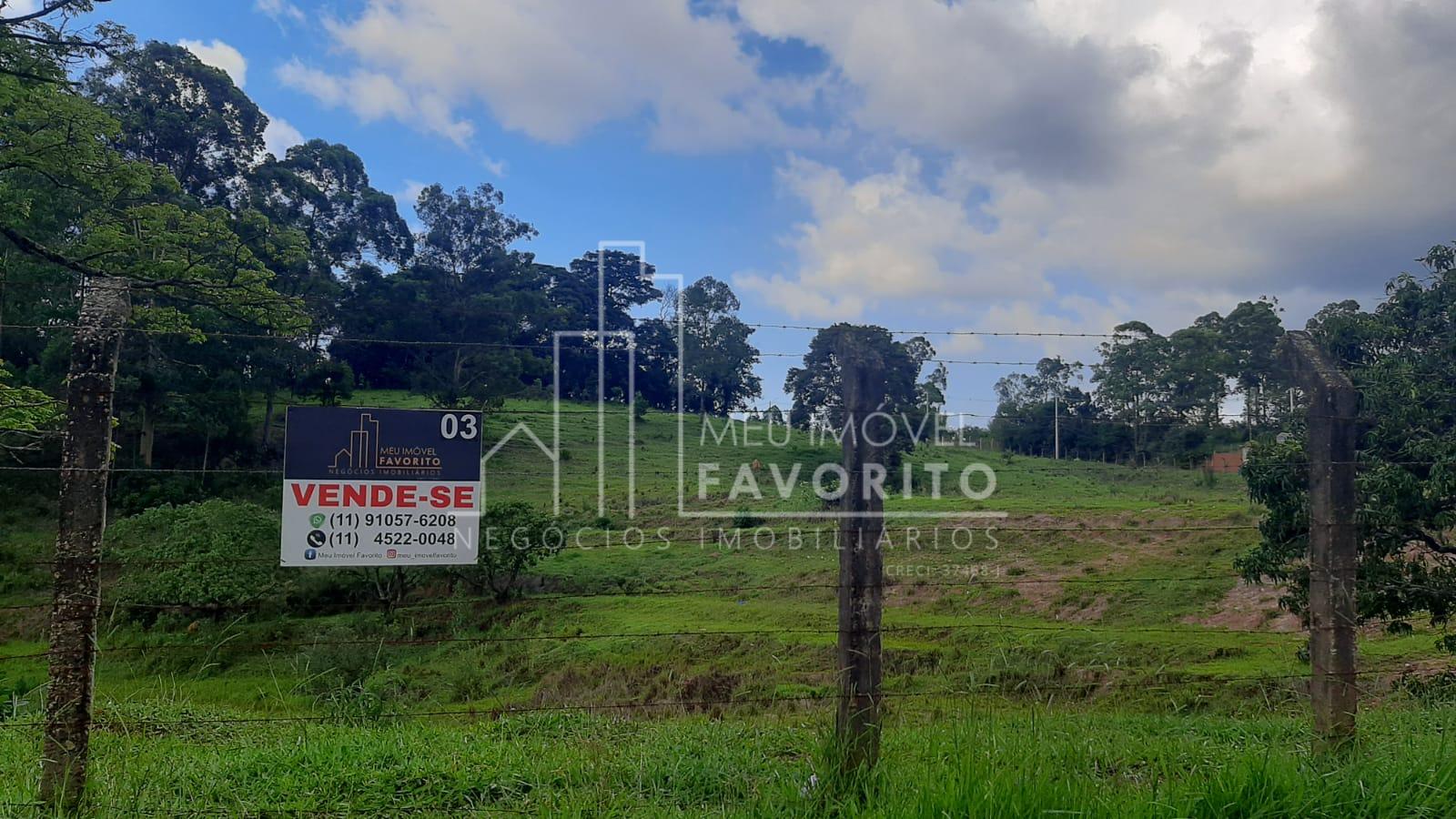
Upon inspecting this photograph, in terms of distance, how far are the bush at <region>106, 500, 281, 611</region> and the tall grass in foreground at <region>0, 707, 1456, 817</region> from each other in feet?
33.4

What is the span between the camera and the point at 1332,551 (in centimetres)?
395

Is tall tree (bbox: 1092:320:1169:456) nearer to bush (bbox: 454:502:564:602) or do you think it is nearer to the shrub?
the shrub

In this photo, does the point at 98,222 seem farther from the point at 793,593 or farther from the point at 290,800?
the point at 290,800

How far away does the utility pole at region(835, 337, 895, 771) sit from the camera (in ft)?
11.5

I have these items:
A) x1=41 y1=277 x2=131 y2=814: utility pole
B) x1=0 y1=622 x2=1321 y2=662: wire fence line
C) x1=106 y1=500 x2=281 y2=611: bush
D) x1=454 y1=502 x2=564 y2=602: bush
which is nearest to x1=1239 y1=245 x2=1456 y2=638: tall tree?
x1=0 y1=622 x2=1321 y2=662: wire fence line

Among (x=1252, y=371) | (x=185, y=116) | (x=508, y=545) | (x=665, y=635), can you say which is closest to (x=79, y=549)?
(x=665, y=635)

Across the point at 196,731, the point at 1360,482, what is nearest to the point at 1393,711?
the point at 1360,482

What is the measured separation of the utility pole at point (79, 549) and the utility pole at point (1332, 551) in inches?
204

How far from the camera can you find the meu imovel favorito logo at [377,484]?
3881 mm

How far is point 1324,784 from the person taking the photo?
3264mm

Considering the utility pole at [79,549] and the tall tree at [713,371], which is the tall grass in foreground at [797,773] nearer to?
the utility pole at [79,549]

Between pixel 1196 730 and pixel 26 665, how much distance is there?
15.7 m

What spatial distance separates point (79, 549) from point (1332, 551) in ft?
17.6

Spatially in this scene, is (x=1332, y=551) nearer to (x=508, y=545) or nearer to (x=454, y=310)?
(x=508, y=545)
